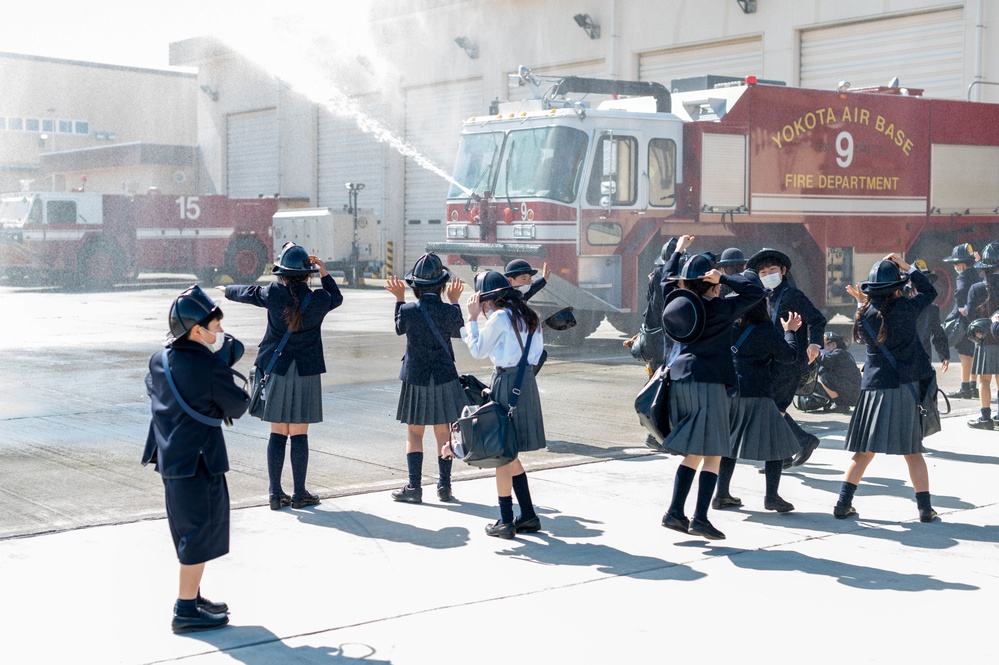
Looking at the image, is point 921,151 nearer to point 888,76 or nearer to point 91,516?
point 888,76

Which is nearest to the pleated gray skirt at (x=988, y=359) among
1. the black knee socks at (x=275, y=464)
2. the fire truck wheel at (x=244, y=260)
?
the black knee socks at (x=275, y=464)

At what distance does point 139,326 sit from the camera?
2112 cm

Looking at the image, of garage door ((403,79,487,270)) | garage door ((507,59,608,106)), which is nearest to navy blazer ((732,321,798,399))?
garage door ((507,59,608,106))

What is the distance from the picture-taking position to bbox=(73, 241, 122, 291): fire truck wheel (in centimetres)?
3297

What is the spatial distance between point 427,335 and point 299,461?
1112 mm

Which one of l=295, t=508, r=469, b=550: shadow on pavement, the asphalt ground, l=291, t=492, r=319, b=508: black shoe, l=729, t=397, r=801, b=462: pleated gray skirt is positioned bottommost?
l=295, t=508, r=469, b=550: shadow on pavement

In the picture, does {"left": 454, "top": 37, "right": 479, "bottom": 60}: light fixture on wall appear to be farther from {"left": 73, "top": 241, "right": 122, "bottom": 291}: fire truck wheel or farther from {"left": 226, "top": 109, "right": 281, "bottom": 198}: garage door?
{"left": 73, "top": 241, "right": 122, "bottom": 291}: fire truck wheel

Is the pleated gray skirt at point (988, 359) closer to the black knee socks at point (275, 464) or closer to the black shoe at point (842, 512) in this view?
the black shoe at point (842, 512)

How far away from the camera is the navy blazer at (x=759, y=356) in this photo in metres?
7.46

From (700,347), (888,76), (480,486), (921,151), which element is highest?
(888,76)

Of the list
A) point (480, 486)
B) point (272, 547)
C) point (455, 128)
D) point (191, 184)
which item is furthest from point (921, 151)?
point (191, 184)

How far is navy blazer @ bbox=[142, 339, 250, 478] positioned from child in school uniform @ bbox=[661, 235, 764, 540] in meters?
Result: 2.54

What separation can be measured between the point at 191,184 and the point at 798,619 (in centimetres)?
4642

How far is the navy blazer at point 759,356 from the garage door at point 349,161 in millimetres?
30668
